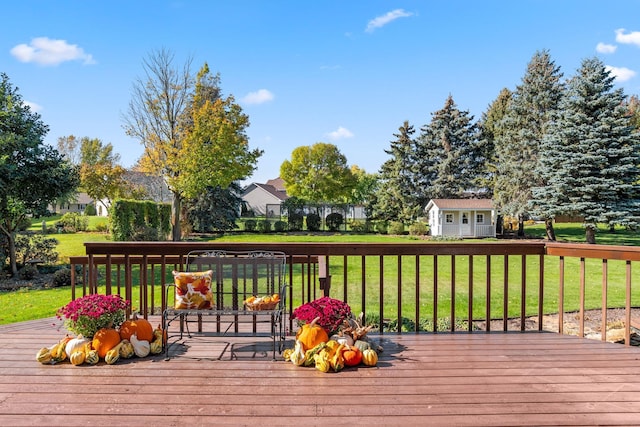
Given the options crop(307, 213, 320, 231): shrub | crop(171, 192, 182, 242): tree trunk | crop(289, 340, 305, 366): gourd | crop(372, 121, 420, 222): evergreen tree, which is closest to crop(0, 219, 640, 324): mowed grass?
crop(289, 340, 305, 366): gourd

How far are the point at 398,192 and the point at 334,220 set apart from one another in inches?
184

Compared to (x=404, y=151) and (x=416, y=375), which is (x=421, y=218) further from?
(x=416, y=375)

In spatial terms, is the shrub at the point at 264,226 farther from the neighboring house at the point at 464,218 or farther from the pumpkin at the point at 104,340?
the pumpkin at the point at 104,340

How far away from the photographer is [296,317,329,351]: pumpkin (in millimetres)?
2953

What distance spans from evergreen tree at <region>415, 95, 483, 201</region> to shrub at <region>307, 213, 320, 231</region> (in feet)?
22.8

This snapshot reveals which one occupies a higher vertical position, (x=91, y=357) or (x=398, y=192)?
(x=398, y=192)

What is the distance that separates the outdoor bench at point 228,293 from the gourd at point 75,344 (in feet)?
1.75

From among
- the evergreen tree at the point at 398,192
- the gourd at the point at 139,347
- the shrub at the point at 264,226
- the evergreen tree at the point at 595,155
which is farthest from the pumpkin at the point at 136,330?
the evergreen tree at the point at 398,192

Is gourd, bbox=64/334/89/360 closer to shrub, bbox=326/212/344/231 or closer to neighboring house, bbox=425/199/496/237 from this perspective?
neighboring house, bbox=425/199/496/237

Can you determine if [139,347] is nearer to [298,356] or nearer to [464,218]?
[298,356]

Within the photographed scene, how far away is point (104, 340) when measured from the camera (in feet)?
9.74

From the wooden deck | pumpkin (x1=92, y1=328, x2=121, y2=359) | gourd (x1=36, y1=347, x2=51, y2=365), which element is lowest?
the wooden deck

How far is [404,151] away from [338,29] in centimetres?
1674

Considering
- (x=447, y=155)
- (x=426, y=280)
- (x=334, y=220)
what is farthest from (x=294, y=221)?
(x=426, y=280)
